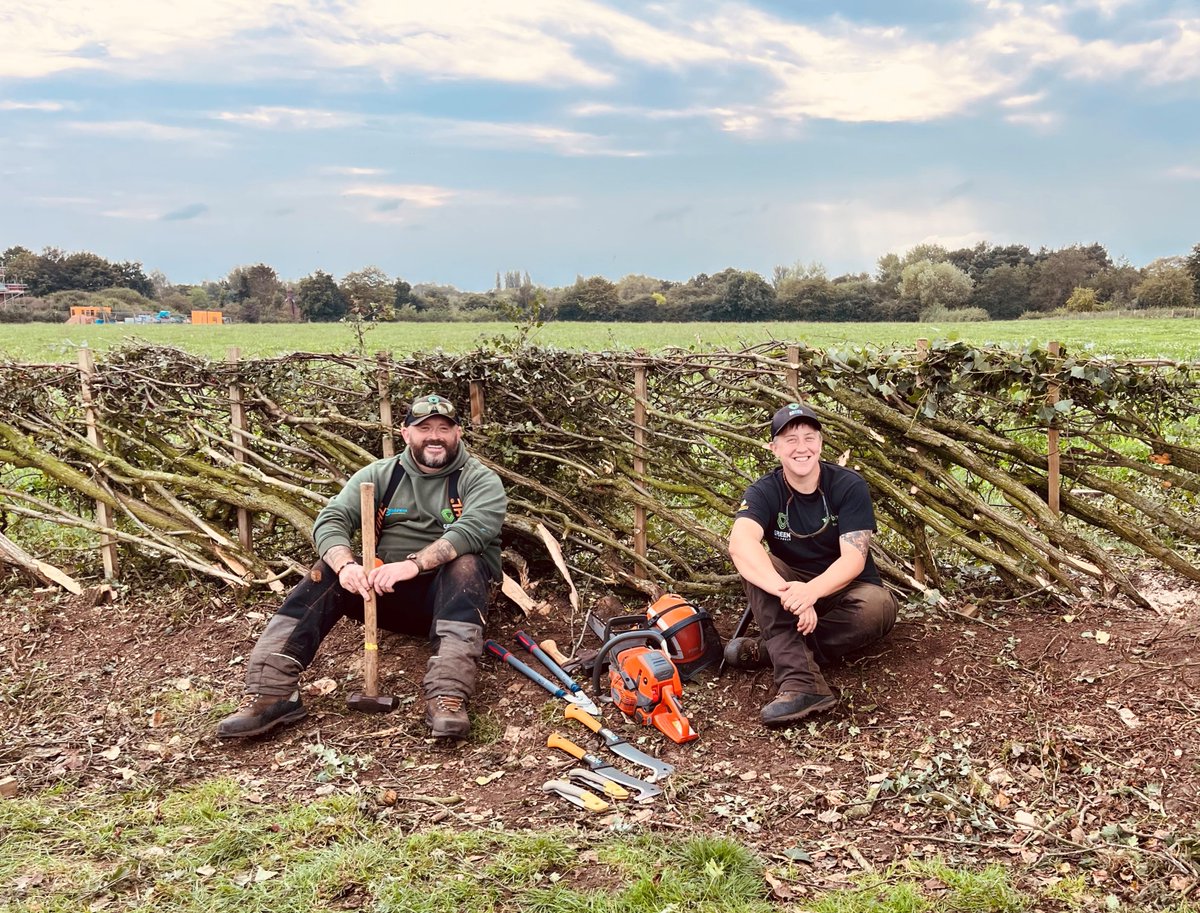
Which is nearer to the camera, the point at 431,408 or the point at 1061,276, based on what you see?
the point at 431,408

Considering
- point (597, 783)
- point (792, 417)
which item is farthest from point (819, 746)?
point (792, 417)

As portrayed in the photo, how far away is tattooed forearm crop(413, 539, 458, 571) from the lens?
419 centimetres

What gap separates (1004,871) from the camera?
2.77 meters

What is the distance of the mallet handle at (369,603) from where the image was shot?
13.5ft

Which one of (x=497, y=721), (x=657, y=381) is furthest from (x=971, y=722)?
(x=657, y=381)

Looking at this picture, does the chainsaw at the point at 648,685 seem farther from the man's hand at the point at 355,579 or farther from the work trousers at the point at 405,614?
the man's hand at the point at 355,579

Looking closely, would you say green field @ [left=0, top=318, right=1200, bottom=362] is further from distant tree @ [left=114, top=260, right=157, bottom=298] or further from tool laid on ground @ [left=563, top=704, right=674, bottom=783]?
distant tree @ [left=114, top=260, right=157, bottom=298]

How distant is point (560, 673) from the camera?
4301 millimetres

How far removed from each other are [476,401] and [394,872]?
128 inches

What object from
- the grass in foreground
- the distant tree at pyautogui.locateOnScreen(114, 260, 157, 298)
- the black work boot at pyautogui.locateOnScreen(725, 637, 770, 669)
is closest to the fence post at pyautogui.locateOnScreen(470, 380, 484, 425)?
the black work boot at pyautogui.locateOnScreen(725, 637, 770, 669)

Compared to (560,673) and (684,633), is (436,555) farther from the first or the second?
(684,633)

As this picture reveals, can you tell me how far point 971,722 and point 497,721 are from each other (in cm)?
206

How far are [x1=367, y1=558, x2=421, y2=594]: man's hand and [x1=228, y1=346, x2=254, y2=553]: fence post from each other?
222 cm

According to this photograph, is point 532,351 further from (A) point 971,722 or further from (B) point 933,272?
(B) point 933,272
